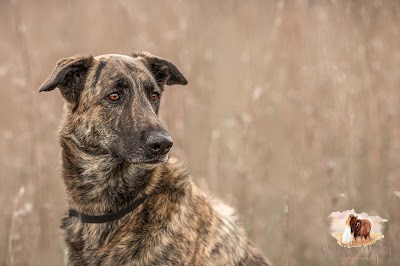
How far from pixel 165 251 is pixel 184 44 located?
9.40 ft

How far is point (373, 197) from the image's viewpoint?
192 inches

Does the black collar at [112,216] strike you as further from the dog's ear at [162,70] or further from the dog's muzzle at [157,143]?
the dog's ear at [162,70]

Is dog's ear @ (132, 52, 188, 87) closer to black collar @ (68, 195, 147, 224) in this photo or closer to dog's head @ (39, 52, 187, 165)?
dog's head @ (39, 52, 187, 165)

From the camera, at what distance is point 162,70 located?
12.9ft

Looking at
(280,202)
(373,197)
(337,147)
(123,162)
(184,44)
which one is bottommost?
(280,202)

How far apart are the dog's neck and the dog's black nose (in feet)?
1.24

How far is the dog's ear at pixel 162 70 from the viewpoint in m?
3.89

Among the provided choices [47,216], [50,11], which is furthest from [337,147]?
[50,11]

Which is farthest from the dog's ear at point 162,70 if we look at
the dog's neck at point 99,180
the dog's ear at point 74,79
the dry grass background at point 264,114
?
the dry grass background at point 264,114

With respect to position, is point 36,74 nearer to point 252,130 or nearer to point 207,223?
point 252,130

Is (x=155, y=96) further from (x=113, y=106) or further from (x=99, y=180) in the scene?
(x=99, y=180)

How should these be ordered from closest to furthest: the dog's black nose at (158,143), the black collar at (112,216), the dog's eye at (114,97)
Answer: the dog's black nose at (158,143) < the black collar at (112,216) < the dog's eye at (114,97)

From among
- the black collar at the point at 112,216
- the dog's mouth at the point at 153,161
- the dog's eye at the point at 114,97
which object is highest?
the dog's eye at the point at 114,97

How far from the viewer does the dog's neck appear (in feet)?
11.4
